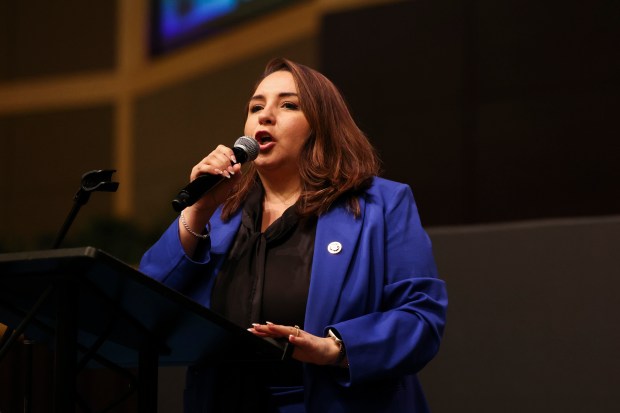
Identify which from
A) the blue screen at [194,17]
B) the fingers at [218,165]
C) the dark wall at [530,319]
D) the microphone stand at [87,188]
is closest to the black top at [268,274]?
the fingers at [218,165]

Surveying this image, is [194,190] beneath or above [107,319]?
above

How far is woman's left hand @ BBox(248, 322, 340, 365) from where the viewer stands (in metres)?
1.56

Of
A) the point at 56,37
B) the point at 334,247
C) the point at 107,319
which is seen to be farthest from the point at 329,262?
the point at 56,37

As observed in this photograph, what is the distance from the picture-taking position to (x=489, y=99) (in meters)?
3.21

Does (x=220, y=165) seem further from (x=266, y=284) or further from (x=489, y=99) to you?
(x=489, y=99)

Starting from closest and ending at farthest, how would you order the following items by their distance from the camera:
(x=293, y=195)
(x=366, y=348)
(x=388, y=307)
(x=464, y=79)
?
(x=366, y=348) → (x=388, y=307) → (x=293, y=195) → (x=464, y=79)

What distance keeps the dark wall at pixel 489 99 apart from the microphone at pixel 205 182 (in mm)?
1412

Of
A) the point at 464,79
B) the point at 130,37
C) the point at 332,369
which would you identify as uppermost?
the point at 130,37

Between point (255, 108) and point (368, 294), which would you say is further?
point (255, 108)

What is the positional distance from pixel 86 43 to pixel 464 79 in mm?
4085

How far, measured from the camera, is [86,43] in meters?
6.63

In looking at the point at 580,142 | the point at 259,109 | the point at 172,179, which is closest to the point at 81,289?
the point at 259,109

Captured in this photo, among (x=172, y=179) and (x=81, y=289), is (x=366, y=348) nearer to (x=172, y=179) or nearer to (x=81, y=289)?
(x=81, y=289)

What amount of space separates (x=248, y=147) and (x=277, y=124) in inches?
7.1
